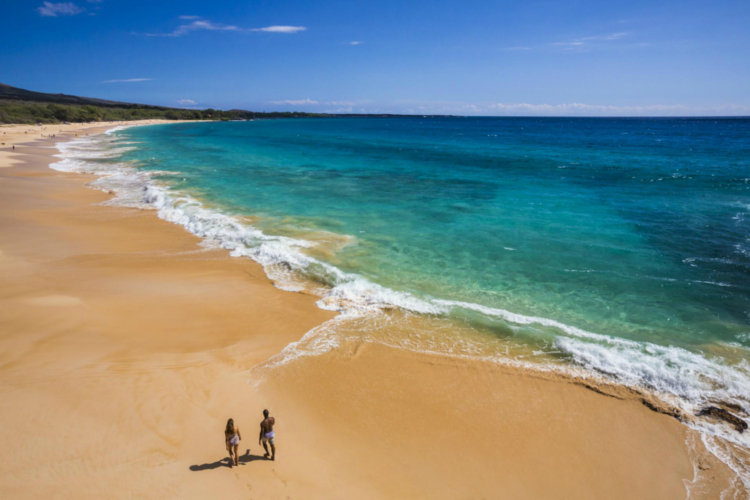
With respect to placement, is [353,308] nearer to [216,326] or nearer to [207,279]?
[216,326]

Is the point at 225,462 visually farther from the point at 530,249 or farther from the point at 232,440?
the point at 530,249

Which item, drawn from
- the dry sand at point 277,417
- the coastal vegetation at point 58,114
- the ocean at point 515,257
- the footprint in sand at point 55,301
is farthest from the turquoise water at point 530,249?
the coastal vegetation at point 58,114

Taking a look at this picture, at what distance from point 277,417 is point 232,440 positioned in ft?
4.83

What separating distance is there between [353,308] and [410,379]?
356 cm

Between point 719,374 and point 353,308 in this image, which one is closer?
point 719,374

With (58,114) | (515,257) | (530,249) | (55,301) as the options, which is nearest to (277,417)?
(55,301)

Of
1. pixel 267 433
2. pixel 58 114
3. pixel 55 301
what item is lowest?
pixel 267 433

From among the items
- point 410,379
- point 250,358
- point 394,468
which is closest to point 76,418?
point 250,358

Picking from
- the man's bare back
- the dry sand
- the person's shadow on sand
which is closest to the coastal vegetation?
the dry sand

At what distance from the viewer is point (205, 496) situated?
602 centimetres

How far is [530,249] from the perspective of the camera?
665 inches

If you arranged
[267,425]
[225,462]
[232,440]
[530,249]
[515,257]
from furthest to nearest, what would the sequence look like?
[530,249]
[515,257]
[225,462]
[267,425]
[232,440]

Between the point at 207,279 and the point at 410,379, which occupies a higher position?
the point at 207,279

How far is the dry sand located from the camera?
6.45m
